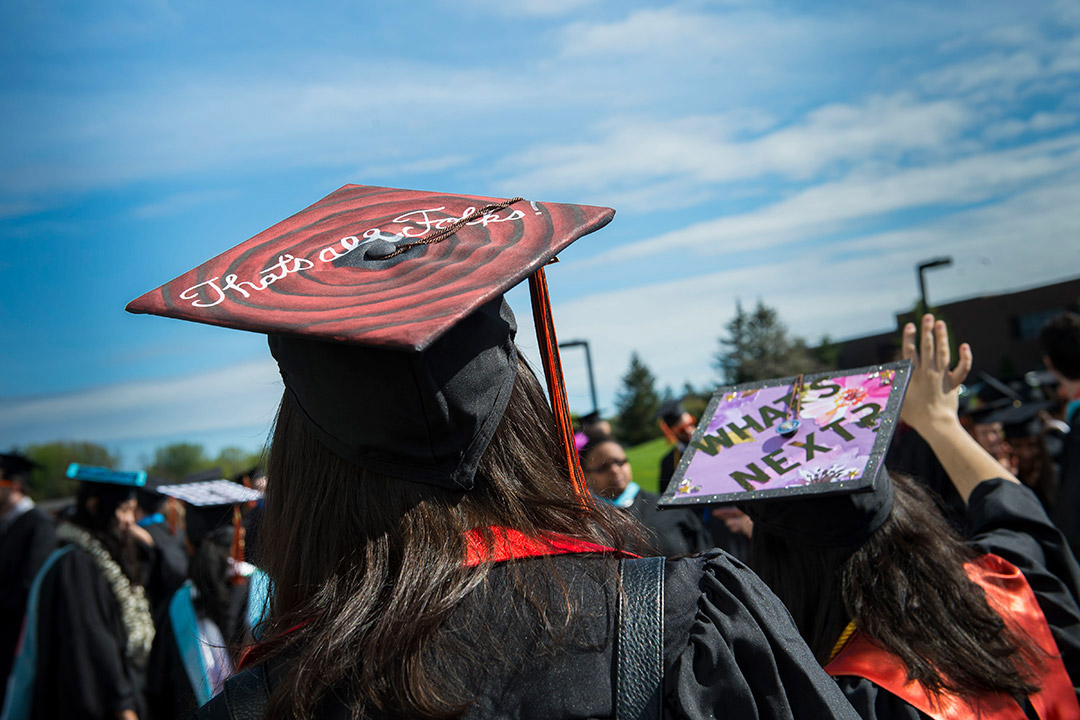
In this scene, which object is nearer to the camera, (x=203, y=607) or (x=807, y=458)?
(x=807, y=458)

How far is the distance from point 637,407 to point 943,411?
52.2 metres

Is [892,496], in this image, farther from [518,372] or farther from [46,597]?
[46,597]

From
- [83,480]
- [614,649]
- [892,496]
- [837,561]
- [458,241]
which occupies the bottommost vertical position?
[83,480]

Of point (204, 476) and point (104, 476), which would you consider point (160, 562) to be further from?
point (204, 476)

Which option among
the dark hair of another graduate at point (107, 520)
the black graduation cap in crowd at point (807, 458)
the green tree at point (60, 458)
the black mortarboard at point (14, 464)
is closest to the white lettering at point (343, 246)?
the black graduation cap in crowd at point (807, 458)

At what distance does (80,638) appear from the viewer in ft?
15.8

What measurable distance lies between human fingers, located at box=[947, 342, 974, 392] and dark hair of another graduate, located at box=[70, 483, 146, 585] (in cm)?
505

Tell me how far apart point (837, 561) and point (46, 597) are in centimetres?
495

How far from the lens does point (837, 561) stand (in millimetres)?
1816

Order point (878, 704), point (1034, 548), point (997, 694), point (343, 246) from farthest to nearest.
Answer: point (1034, 548)
point (997, 694)
point (878, 704)
point (343, 246)

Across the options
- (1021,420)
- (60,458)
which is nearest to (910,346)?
(1021,420)

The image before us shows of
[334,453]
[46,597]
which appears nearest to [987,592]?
[334,453]

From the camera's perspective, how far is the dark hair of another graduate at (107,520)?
5.25 m

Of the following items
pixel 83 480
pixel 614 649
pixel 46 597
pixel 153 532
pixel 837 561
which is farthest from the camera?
pixel 153 532
